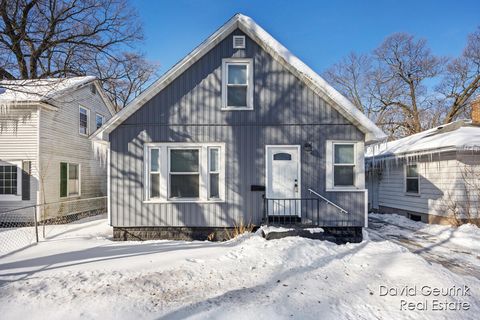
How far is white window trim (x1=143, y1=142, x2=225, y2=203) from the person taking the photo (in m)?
7.60

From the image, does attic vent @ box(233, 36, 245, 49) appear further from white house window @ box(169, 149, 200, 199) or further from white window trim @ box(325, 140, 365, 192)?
white window trim @ box(325, 140, 365, 192)

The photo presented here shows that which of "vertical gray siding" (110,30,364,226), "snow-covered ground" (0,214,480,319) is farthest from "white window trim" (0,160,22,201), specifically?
"vertical gray siding" (110,30,364,226)

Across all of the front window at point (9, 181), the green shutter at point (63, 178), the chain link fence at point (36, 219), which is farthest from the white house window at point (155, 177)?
the front window at point (9, 181)

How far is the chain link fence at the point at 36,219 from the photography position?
23.9ft

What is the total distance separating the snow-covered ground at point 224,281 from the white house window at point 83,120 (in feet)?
25.4

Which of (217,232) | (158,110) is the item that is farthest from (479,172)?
(158,110)

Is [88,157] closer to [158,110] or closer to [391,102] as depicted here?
[158,110]

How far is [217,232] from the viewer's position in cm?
764

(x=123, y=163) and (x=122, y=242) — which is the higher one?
(x=123, y=163)

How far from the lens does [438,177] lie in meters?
10.3

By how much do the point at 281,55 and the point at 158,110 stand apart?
380cm

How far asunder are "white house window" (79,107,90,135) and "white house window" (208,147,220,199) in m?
8.51

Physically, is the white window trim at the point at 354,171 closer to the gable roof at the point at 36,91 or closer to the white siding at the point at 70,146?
the gable roof at the point at 36,91

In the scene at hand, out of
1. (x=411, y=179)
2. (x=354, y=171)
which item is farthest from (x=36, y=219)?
(x=411, y=179)
